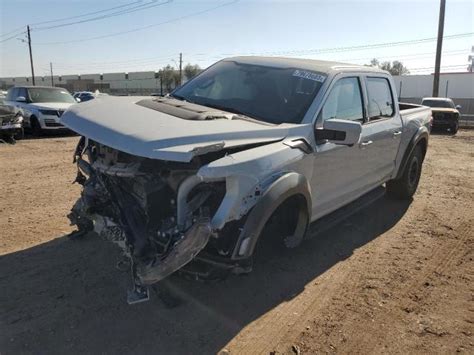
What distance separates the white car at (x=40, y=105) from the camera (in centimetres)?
1420

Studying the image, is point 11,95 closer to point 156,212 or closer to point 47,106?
point 47,106

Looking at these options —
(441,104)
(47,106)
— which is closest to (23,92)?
(47,106)

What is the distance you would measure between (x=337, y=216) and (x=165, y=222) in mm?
2549

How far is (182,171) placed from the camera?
3.31m

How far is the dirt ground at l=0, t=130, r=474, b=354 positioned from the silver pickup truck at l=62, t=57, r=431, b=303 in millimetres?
387

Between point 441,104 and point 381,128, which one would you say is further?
point 441,104

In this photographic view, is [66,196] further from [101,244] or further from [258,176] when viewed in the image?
[258,176]

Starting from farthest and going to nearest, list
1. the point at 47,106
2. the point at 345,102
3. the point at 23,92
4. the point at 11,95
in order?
1. the point at 11,95
2. the point at 23,92
3. the point at 47,106
4. the point at 345,102

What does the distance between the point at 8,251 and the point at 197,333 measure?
2.42 metres

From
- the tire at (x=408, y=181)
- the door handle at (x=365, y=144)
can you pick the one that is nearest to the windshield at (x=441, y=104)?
the tire at (x=408, y=181)

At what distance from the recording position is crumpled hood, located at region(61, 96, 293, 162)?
3.00 metres

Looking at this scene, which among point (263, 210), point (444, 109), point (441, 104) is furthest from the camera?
point (441, 104)

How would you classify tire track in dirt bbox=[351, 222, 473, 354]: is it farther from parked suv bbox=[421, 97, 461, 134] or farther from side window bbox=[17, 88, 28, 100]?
parked suv bbox=[421, 97, 461, 134]

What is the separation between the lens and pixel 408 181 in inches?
274
